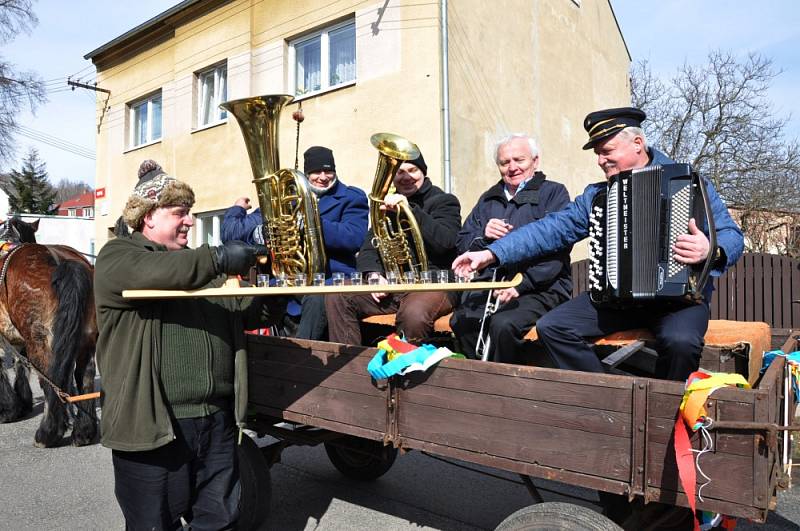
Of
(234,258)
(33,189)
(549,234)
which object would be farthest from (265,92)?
(33,189)

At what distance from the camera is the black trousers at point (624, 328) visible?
254 cm

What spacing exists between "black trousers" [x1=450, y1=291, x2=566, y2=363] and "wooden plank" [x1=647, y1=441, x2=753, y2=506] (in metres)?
1.18

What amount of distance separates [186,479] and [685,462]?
73.7 inches

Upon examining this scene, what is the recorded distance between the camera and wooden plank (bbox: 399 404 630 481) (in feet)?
6.57

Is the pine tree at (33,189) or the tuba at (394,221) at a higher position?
the pine tree at (33,189)

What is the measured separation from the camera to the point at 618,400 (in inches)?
77.9

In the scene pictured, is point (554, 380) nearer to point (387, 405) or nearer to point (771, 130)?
point (387, 405)

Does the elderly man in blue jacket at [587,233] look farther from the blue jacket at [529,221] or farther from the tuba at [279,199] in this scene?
the tuba at [279,199]

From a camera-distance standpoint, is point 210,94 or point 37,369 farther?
point 210,94

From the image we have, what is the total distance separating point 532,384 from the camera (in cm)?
214

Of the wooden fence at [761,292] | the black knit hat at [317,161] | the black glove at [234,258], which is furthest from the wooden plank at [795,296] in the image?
the black glove at [234,258]

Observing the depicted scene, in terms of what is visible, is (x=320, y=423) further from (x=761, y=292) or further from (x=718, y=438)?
(x=761, y=292)

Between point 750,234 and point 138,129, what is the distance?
45.7 ft

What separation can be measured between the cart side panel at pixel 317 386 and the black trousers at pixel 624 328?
33.5 inches
